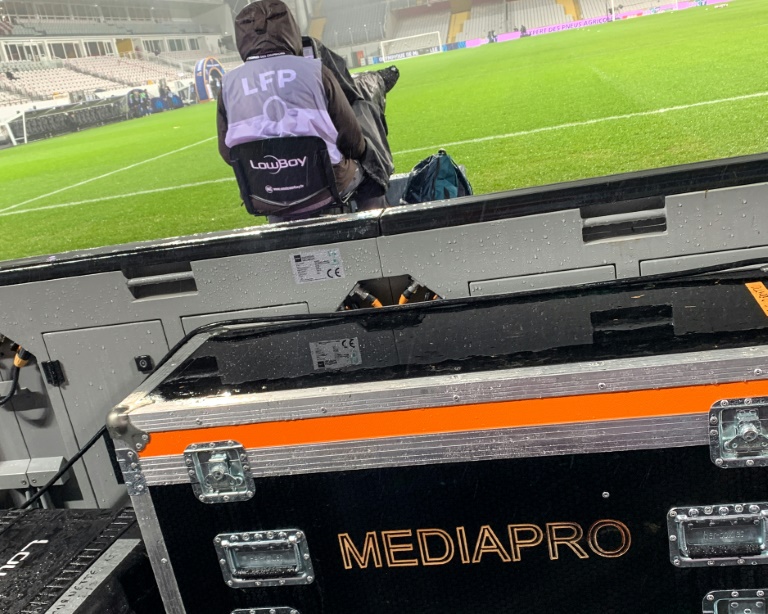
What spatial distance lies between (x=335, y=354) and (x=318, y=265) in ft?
1.24

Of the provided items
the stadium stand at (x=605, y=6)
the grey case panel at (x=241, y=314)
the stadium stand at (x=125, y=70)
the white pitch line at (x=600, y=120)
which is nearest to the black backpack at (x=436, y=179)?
the grey case panel at (x=241, y=314)

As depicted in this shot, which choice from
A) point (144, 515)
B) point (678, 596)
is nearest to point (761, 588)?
point (678, 596)

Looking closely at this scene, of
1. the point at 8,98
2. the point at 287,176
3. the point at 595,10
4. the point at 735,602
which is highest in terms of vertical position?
the point at 595,10

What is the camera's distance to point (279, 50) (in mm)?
2771

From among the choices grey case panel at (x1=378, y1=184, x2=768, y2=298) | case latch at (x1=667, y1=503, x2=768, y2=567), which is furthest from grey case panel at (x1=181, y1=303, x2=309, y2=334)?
case latch at (x1=667, y1=503, x2=768, y2=567)

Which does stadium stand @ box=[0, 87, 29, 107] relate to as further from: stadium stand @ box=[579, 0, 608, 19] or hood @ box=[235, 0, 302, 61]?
stadium stand @ box=[579, 0, 608, 19]

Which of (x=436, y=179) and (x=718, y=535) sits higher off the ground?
(x=436, y=179)

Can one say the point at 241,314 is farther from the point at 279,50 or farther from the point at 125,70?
the point at 125,70

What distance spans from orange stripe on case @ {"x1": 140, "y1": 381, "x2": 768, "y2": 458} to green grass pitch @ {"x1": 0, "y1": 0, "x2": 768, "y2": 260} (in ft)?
21.5

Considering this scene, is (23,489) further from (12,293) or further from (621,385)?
(621,385)

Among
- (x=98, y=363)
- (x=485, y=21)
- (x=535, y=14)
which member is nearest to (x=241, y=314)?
(x=98, y=363)

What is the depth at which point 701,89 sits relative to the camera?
11.8m

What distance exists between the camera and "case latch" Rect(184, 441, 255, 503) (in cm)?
134

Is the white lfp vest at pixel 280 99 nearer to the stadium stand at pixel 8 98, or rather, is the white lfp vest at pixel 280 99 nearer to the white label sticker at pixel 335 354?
the white label sticker at pixel 335 354
